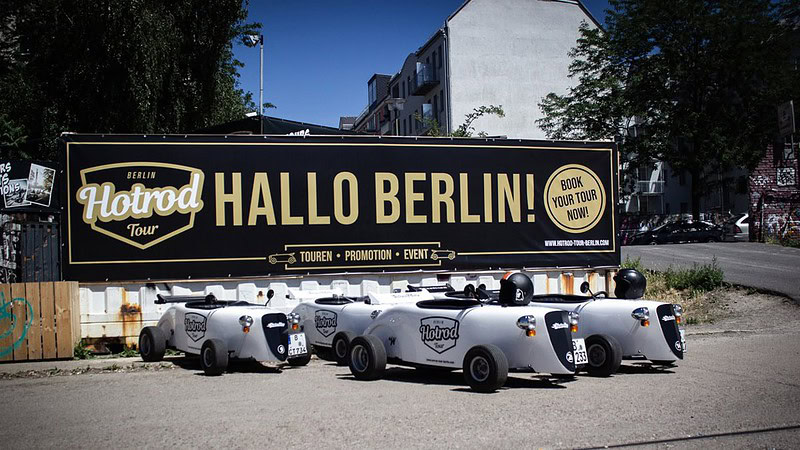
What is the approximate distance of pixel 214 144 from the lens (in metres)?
14.7

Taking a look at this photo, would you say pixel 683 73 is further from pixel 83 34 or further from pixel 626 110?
pixel 83 34

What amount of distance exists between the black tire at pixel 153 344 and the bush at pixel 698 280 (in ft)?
42.0

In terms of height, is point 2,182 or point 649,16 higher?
point 649,16

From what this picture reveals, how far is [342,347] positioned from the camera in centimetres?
1202

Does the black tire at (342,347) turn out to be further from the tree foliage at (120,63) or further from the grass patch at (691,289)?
the tree foliage at (120,63)

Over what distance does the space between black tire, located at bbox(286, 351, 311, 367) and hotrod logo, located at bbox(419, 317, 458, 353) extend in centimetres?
220

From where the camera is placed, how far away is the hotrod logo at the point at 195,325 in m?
12.0

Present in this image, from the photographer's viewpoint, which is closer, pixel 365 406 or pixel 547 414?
pixel 547 414

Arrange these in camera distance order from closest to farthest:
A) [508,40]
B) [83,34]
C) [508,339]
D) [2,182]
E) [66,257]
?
[508,339] → [66,257] → [2,182] → [83,34] → [508,40]

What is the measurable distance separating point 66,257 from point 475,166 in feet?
26.0

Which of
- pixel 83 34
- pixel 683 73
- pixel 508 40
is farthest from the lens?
pixel 508 40

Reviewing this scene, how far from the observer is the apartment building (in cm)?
5153

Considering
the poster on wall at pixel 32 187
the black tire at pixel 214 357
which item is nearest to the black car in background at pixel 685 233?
the poster on wall at pixel 32 187

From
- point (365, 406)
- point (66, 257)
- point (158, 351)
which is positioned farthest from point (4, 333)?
point (365, 406)
